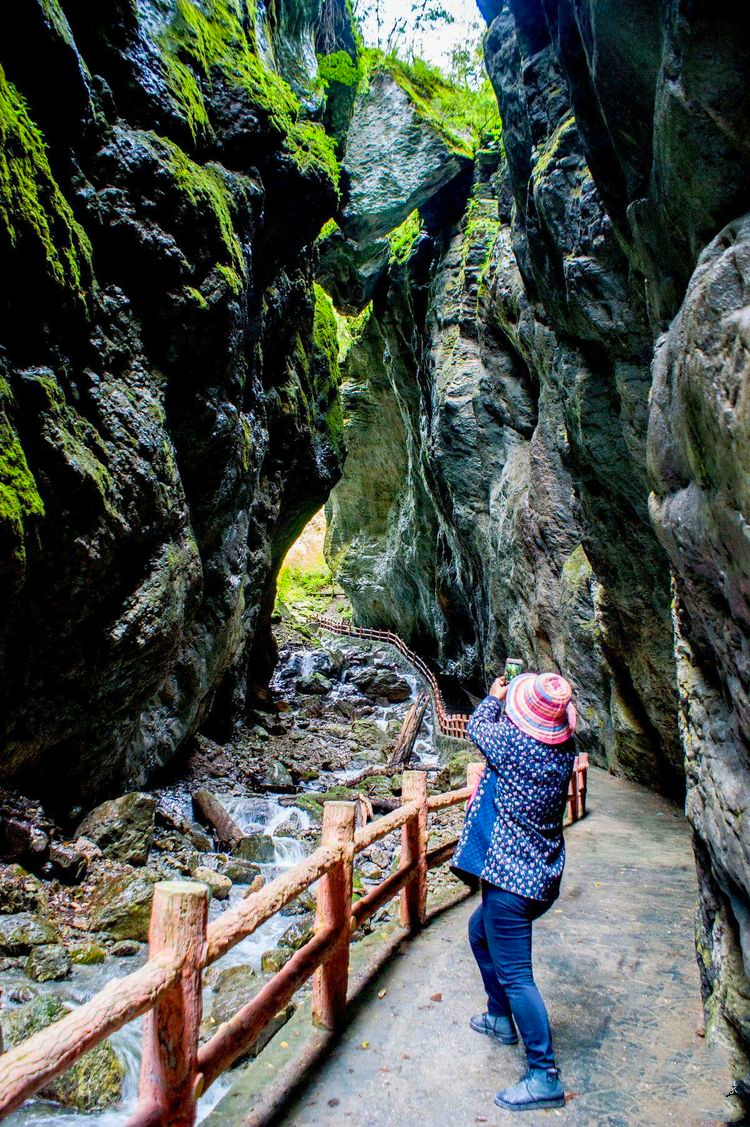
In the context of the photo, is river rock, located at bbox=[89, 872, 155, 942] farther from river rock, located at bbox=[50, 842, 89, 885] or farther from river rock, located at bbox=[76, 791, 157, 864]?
river rock, located at bbox=[76, 791, 157, 864]

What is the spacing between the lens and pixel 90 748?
983 cm

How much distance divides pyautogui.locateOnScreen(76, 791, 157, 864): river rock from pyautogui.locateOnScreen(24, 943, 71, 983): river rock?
2.38 metres

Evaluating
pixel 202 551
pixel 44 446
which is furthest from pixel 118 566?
pixel 202 551

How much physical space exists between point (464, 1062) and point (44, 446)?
6.71m

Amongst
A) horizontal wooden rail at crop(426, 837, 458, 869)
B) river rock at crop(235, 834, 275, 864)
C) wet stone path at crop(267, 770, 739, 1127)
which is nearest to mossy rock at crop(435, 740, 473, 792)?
river rock at crop(235, 834, 275, 864)

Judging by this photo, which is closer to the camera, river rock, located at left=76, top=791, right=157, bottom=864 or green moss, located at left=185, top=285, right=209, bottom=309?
green moss, located at left=185, top=285, right=209, bottom=309

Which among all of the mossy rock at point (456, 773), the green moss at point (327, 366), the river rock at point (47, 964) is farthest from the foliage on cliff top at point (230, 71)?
the mossy rock at point (456, 773)

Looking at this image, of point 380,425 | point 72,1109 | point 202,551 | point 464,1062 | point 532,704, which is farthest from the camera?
point 380,425

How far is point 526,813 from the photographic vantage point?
3.02 metres

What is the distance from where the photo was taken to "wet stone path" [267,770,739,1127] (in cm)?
293

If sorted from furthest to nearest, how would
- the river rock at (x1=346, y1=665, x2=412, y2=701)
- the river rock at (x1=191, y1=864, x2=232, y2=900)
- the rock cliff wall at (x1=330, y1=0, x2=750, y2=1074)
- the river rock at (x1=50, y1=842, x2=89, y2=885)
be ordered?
the river rock at (x1=346, y1=665, x2=412, y2=701) → the river rock at (x1=191, y1=864, x2=232, y2=900) → the river rock at (x1=50, y1=842, x2=89, y2=885) → the rock cliff wall at (x1=330, y1=0, x2=750, y2=1074)

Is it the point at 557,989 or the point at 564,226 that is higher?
the point at 564,226

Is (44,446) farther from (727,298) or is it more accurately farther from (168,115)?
(727,298)

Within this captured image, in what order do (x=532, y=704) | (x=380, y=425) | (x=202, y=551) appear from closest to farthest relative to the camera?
1. (x=532, y=704)
2. (x=202, y=551)
3. (x=380, y=425)
